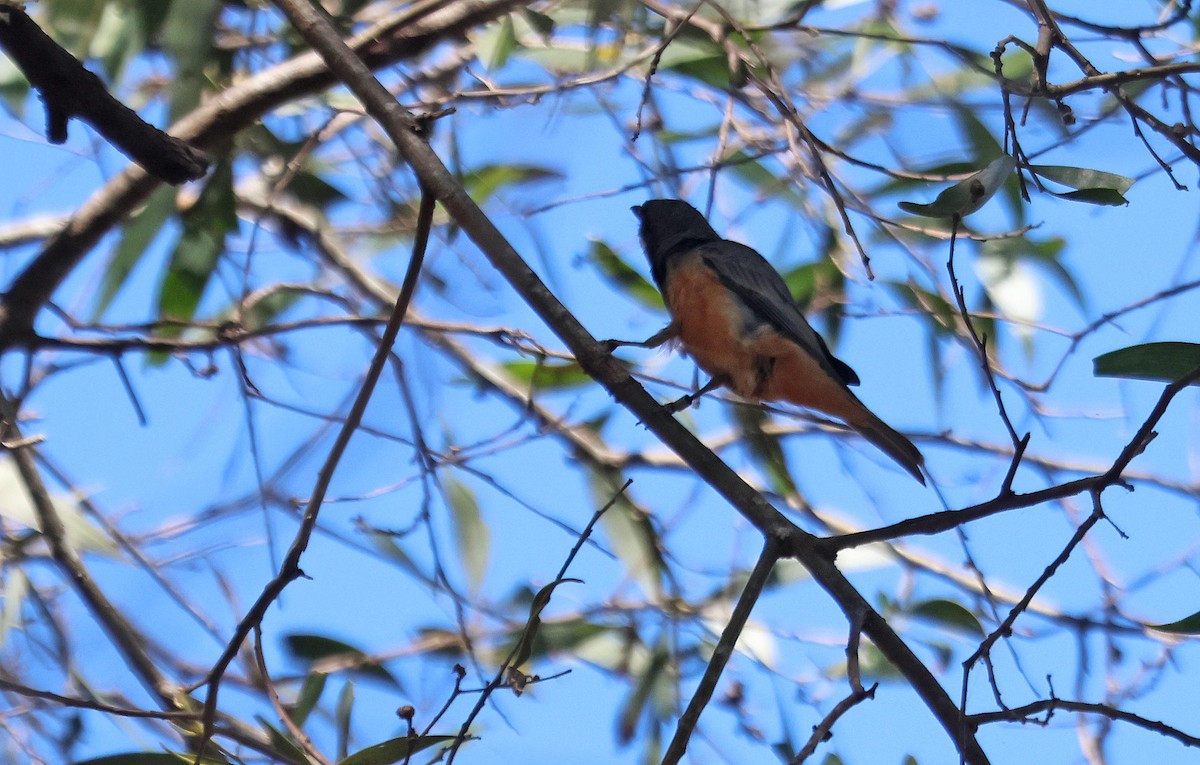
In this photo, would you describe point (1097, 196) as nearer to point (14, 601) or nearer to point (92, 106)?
point (92, 106)

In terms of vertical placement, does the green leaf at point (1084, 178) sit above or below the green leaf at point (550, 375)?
below

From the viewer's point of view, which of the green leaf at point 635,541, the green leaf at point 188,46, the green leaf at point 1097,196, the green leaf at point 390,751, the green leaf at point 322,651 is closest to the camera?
the green leaf at point 390,751

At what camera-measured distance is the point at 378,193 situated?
3113 mm

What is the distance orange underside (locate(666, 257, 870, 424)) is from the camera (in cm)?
291

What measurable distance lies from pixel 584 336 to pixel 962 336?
1448 millimetres

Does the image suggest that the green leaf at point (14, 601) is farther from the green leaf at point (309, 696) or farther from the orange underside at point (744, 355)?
the orange underside at point (744, 355)

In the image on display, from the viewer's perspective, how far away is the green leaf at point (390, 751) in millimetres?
1742

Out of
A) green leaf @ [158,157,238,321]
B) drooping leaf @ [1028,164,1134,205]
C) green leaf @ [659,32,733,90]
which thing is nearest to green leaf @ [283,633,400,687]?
green leaf @ [158,157,238,321]

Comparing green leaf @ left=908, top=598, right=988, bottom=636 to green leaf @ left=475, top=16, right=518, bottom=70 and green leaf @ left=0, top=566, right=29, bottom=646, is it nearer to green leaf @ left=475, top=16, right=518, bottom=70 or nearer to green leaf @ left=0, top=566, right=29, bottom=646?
green leaf @ left=475, top=16, right=518, bottom=70

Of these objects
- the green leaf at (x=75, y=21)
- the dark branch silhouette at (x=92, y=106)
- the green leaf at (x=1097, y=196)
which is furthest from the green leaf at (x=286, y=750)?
the green leaf at (x=75, y=21)

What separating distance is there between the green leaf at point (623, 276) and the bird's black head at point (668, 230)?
0.06m

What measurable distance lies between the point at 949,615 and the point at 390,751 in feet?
5.09

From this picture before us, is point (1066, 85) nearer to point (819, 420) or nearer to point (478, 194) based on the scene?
point (819, 420)

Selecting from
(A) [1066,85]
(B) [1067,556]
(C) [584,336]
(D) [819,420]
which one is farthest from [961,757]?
(D) [819,420]
